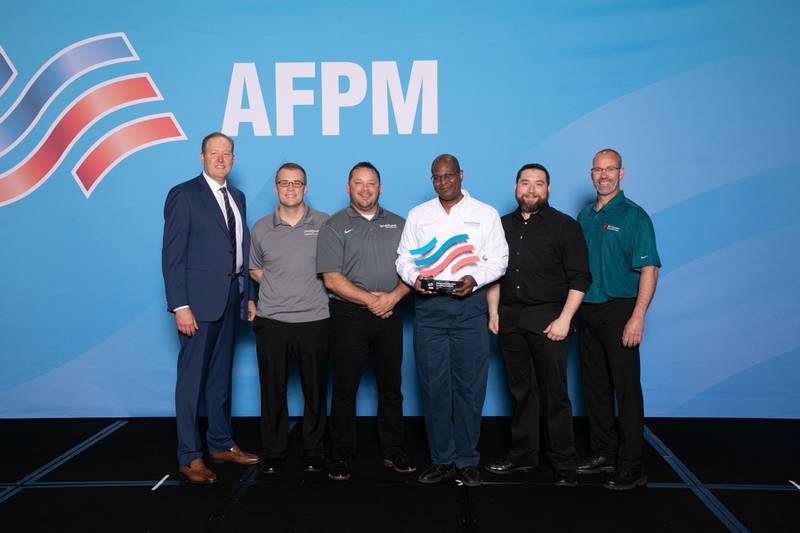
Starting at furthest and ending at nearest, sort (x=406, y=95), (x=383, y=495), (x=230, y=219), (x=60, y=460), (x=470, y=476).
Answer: (x=406, y=95) → (x=60, y=460) → (x=230, y=219) → (x=470, y=476) → (x=383, y=495)

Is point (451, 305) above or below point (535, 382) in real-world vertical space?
above

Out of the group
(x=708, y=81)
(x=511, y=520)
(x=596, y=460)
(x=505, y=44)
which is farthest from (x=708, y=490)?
(x=505, y=44)

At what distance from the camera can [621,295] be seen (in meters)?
3.24

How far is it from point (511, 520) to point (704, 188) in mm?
2768

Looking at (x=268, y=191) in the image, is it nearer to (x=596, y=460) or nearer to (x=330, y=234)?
(x=330, y=234)

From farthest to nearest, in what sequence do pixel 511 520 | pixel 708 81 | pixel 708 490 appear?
pixel 708 81
pixel 708 490
pixel 511 520

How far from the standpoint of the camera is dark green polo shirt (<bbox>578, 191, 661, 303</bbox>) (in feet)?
10.4

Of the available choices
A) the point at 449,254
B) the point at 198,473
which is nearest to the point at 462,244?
the point at 449,254

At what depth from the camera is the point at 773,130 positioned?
4.22 m

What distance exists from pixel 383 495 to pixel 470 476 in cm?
48

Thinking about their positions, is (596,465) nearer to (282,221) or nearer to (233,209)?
(282,221)

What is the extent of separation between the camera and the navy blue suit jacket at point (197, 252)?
130 inches

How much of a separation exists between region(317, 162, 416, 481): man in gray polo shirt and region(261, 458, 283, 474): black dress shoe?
0.32 m

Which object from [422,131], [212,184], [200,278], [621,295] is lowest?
[621,295]
